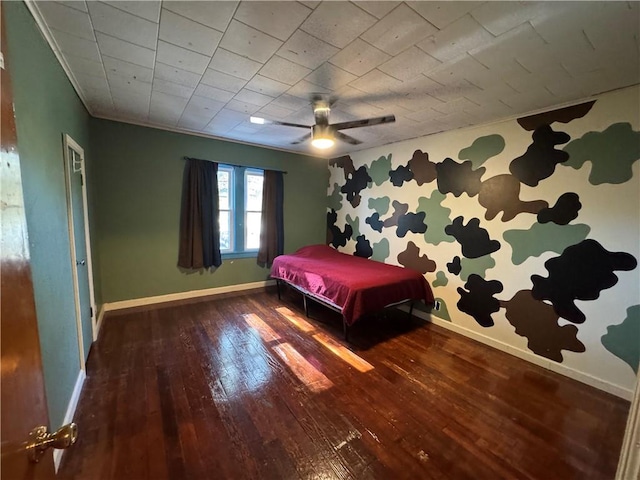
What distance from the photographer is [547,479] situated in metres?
1.56

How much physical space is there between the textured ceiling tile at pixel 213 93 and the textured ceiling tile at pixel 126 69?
0.38 metres

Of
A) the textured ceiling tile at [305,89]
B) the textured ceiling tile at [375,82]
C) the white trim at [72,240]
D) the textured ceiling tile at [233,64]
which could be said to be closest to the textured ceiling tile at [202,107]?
the textured ceiling tile at [233,64]

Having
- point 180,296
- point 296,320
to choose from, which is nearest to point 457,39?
point 296,320

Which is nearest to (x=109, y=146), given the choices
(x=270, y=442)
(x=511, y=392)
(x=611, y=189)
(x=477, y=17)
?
(x=270, y=442)

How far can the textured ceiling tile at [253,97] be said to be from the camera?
2.44 meters

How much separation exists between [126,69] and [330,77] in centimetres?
157

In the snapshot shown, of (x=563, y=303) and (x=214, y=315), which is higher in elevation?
(x=563, y=303)

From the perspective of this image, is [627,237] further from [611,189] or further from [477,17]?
[477,17]

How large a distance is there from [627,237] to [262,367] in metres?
3.26

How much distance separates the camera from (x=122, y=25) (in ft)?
5.20

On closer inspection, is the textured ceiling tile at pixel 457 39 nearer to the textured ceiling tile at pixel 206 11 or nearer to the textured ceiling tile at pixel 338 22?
the textured ceiling tile at pixel 338 22

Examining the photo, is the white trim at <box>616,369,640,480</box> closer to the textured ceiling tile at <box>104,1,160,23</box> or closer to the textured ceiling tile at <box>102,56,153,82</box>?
the textured ceiling tile at <box>104,1,160,23</box>

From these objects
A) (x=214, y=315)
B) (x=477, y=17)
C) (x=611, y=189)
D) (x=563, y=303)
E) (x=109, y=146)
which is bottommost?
(x=214, y=315)

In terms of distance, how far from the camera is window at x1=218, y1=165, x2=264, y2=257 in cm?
443
